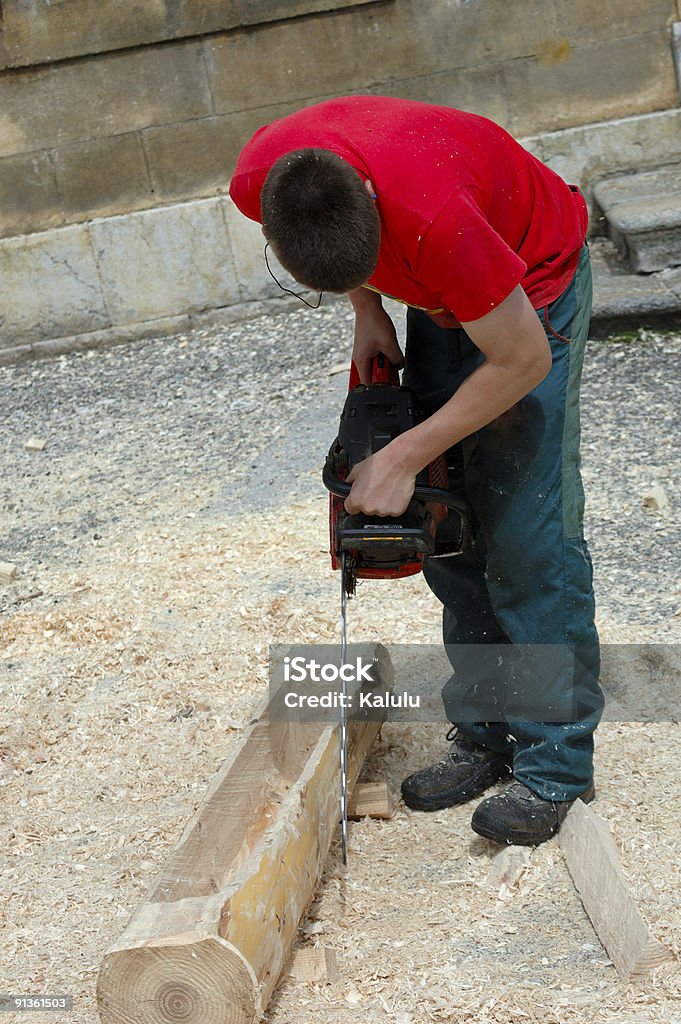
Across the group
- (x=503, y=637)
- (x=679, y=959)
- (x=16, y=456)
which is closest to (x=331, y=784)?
(x=503, y=637)

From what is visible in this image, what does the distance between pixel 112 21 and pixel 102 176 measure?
2.96 ft

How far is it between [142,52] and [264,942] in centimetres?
580

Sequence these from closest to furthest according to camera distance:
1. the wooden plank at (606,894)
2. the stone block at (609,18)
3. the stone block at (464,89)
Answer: the wooden plank at (606,894) < the stone block at (609,18) < the stone block at (464,89)

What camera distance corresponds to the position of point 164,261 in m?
6.69

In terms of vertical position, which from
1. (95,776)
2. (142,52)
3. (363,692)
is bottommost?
(95,776)

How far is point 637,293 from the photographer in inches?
221

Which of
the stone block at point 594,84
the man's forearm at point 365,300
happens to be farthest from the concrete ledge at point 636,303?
the man's forearm at point 365,300

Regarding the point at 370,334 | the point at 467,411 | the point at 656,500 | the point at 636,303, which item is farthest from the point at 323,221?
the point at 636,303

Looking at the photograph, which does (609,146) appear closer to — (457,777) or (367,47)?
(367,47)

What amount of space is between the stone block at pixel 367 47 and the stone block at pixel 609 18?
105 mm

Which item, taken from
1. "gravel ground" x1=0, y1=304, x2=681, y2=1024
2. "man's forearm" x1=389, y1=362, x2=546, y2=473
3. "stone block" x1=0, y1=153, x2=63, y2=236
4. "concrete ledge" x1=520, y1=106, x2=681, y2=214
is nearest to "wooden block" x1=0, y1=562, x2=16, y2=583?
"gravel ground" x1=0, y1=304, x2=681, y2=1024

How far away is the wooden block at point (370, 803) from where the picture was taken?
2715mm

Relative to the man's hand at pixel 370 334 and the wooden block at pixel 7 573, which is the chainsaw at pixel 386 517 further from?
the wooden block at pixel 7 573

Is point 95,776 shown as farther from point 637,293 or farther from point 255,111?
point 255,111
